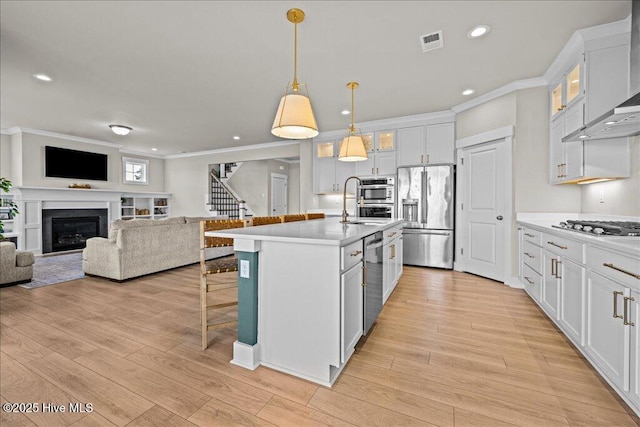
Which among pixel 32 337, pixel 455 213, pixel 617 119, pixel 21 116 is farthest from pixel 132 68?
pixel 455 213

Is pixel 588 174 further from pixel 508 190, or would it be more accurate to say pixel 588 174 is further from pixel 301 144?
pixel 301 144

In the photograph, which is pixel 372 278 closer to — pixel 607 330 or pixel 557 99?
pixel 607 330

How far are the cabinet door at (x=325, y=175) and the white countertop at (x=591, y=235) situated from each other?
3341 millimetres

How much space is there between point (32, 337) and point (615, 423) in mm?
3964

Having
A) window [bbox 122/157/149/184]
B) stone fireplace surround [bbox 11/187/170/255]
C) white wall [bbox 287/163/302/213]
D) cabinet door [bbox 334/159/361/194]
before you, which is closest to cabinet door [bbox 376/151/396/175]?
cabinet door [bbox 334/159/361/194]

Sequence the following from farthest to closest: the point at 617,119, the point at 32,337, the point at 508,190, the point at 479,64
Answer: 1. the point at 508,190
2. the point at 479,64
3. the point at 32,337
4. the point at 617,119

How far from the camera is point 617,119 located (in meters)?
1.98

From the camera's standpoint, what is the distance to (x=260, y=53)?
3.02 m

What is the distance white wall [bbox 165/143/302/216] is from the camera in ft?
26.7

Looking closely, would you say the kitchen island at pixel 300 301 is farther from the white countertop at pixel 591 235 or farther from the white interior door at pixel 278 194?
the white interior door at pixel 278 194

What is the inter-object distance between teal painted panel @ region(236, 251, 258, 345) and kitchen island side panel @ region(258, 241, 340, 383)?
36 mm

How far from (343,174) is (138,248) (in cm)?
382

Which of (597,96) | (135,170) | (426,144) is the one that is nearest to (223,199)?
(135,170)

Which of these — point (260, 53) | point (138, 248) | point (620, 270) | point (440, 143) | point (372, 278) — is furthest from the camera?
point (440, 143)
